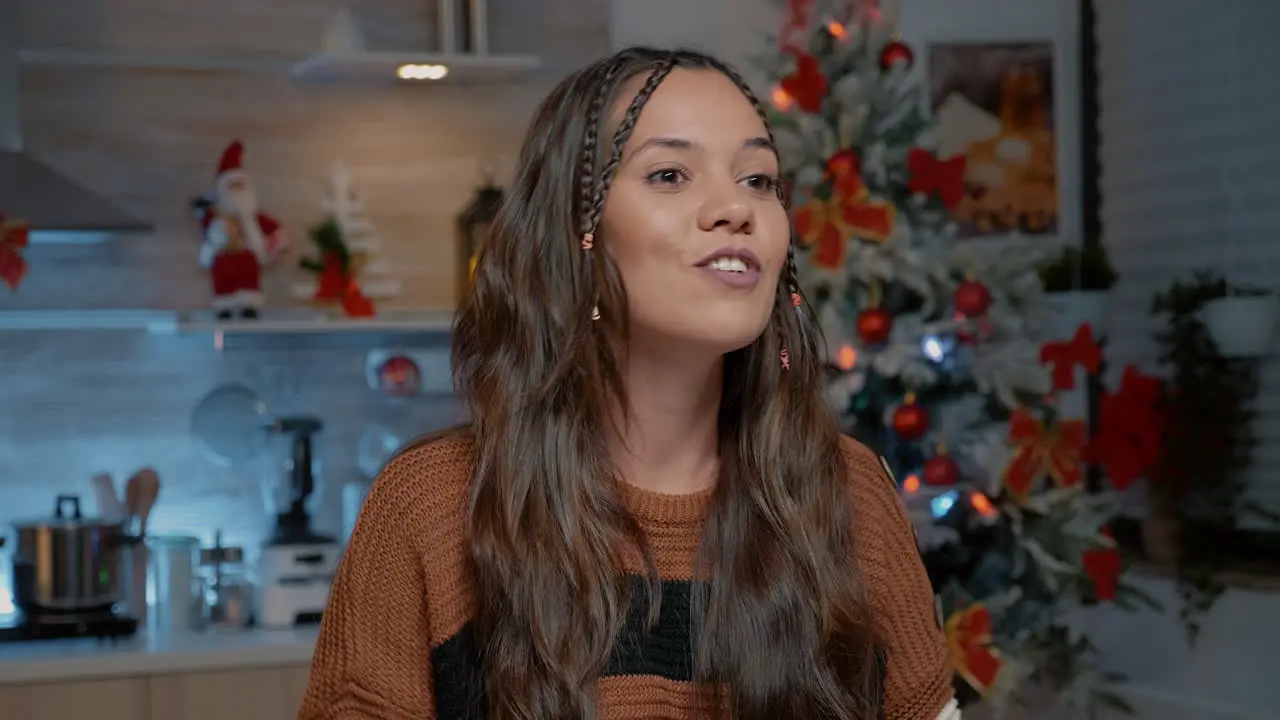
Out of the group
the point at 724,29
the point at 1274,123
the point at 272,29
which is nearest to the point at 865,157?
the point at 724,29

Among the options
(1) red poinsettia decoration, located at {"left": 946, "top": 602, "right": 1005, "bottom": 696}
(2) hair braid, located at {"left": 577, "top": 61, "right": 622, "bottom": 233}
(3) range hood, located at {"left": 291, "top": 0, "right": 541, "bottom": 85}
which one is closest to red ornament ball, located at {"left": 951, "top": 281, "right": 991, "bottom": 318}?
(1) red poinsettia decoration, located at {"left": 946, "top": 602, "right": 1005, "bottom": 696}

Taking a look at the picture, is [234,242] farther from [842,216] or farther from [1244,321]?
[1244,321]

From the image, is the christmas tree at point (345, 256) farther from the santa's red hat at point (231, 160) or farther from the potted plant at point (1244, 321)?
the potted plant at point (1244, 321)

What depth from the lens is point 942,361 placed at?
308 cm

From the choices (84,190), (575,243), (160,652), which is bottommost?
(160,652)

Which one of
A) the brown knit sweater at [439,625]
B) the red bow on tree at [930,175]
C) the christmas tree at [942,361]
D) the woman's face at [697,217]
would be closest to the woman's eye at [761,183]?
the woman's face at [697,217]

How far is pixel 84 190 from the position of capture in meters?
3.09

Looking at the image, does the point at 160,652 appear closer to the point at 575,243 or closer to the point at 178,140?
the point at 178,140

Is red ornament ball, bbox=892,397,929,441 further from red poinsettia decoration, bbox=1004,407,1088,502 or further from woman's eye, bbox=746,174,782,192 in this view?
woman's eye, bbox=746,174,782,192

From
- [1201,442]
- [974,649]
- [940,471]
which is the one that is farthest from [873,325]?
[1201,442]

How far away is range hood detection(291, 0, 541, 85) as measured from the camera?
3.28 metres

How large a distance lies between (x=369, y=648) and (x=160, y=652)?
1.55m

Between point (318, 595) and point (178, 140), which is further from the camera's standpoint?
point (178, 140)

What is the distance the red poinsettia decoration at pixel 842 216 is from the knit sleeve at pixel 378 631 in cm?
167
